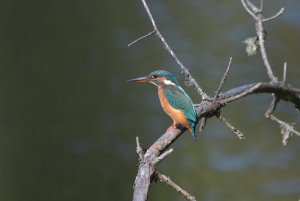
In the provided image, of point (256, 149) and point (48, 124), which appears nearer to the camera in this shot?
point (256, 149)

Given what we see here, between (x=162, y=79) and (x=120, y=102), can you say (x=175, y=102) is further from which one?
(x=120, y=102)

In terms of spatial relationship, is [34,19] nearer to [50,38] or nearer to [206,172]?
[50,38]

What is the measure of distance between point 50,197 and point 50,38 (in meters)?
2.22

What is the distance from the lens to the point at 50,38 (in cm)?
761

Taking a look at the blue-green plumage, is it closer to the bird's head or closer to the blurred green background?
the bird's head

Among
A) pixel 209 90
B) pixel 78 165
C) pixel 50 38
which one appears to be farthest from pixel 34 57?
pixel 209 90

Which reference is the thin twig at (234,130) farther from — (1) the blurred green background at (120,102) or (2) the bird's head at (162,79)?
(1) the blurred green background at (120,102)

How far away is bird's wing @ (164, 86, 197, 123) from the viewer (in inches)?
99.6

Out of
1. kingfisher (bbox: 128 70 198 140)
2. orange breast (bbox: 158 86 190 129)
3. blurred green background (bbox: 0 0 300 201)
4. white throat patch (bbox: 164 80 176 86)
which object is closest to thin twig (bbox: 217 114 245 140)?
kingfisher (bbox: 128 70 198 140)

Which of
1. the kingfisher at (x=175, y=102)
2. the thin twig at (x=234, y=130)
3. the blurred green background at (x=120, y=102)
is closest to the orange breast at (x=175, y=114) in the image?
the kingfisher at (x=175, y=102)

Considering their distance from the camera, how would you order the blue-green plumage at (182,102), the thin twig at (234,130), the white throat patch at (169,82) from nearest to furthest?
the thin twig at (234,130)
the blue-green plumage at (182,102)
the white throat patch at (169,82)

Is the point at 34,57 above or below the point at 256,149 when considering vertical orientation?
above

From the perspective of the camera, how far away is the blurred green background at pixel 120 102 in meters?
5.92

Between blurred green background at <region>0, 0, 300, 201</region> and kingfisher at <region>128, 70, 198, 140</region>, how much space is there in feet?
8.89
